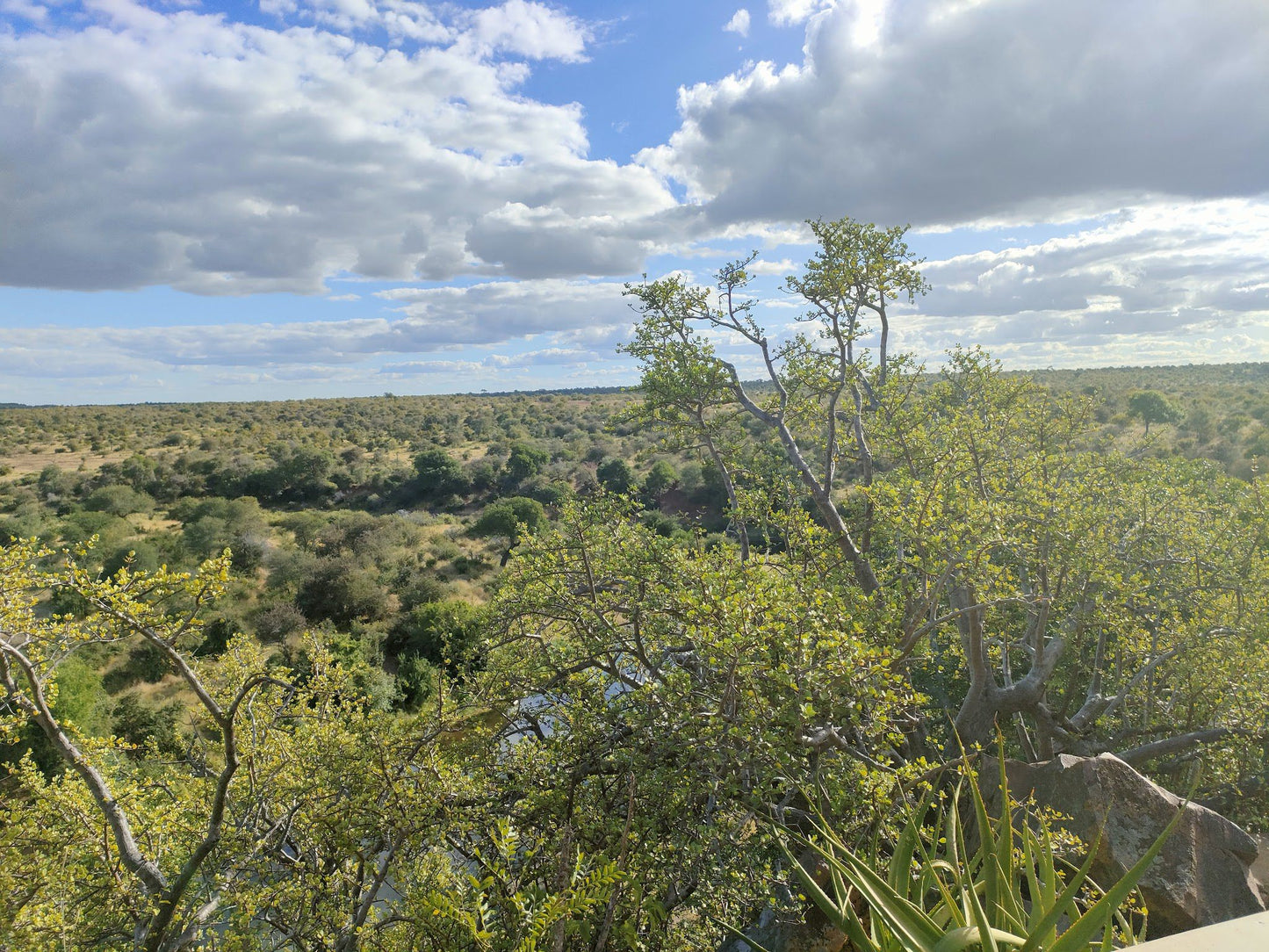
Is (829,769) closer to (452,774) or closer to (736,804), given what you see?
(736,804)

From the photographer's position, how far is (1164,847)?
664 centimetres

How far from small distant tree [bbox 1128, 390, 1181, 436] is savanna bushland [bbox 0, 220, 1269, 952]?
35.8 m

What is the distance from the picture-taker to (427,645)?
25125 mm

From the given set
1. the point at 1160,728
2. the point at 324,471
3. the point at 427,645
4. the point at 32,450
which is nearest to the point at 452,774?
the point at 1160,728

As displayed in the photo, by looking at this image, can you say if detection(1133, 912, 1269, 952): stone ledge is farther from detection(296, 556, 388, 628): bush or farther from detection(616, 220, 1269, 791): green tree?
detection(296, 556, 388, 628): bush

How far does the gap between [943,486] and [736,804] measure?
4647mm

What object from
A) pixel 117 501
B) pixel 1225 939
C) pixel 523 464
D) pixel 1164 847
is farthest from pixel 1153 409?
pixel 117 501

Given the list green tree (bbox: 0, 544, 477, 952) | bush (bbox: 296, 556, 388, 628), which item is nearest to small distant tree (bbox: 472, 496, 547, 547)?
bush (bbox: 296, 556, 388, 628)

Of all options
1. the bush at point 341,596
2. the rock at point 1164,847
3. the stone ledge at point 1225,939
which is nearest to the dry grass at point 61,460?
the bush at point 341,596

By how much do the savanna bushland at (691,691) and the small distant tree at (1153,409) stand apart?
35764 millimetres

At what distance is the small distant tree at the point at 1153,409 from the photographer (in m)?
40.7

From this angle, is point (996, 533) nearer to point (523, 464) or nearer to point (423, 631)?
point (423, 631)

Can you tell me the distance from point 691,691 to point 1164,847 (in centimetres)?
529

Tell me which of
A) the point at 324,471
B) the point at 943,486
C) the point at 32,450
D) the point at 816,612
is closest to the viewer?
the point at 816,612
